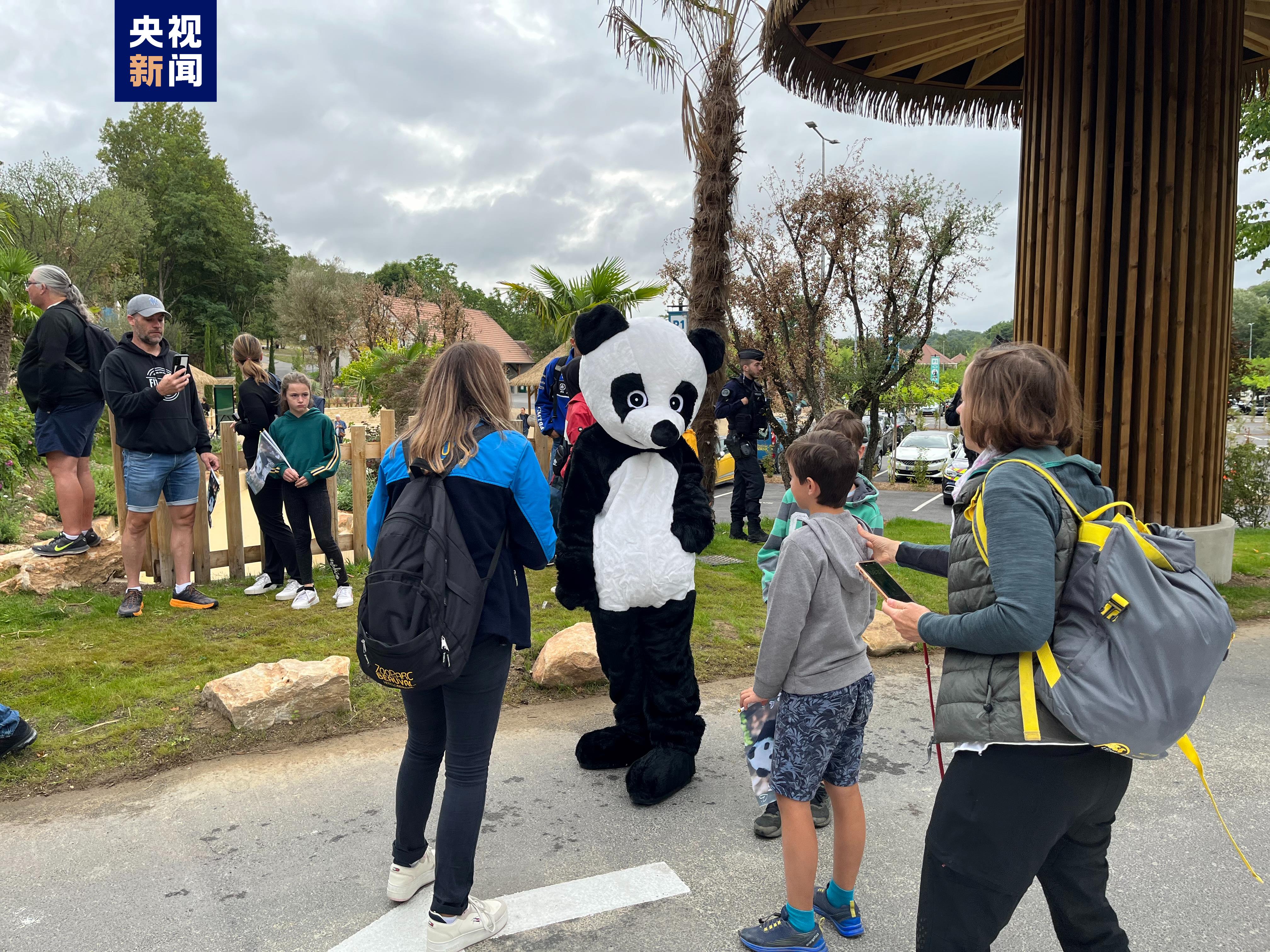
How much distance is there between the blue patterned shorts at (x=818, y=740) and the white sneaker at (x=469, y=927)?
930 mm

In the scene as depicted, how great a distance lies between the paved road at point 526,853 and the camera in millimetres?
2561

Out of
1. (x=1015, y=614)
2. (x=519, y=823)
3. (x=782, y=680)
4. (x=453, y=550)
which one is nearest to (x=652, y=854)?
(x=519, y=823)

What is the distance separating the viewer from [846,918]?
255 cm

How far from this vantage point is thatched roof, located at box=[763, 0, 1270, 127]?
6.86m

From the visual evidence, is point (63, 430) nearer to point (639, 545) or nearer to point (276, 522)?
point (276, 522)

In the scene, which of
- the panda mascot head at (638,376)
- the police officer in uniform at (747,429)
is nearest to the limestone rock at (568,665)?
the panda mascot head at (638,376)

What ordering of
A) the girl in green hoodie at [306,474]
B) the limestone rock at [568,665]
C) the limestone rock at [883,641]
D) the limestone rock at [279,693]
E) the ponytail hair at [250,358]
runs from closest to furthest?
the limestone rock at [279,693], the limestone rock at [568,665], the limestone rock at [883,641], the girl in green hoodie at [306,474], the ponytail hair at [250,358]

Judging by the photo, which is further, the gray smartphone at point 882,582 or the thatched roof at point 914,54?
the thatched roof at point 914,54

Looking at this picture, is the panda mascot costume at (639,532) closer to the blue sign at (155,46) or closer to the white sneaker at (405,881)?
the white sneaker at (405,881)

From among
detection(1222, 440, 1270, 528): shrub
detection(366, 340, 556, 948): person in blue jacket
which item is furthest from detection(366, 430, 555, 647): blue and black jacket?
detection(1222, 440, 1270, 528): shrub

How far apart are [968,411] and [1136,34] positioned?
20.2ft

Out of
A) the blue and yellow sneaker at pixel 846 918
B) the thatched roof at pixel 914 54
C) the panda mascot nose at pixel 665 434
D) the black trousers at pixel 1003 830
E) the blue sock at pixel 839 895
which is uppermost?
the thatched roof at pixel 914 54

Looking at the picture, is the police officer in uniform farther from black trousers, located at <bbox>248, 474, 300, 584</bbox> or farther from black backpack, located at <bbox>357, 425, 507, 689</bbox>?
black backpack, located at <bbox>357, 425, 507, 689</bbox>

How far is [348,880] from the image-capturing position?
2822mm
